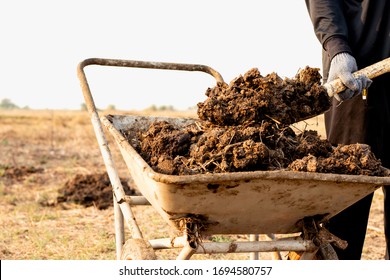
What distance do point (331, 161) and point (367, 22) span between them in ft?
4.98

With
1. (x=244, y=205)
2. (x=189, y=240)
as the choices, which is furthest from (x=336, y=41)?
(x=189, y=240)

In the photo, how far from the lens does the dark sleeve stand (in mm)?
3877

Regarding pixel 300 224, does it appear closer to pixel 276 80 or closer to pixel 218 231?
pixel 218 231

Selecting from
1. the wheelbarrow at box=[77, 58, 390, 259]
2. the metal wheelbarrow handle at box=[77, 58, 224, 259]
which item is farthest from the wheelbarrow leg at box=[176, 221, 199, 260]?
the metal wheelbarrow handle at box=[77, 58, 224, 259]

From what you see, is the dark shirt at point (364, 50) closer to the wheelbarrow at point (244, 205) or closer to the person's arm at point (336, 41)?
the person's arm at point (336, 41)

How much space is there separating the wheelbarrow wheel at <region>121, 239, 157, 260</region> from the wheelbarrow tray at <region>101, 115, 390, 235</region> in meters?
0.19

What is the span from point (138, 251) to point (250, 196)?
0.64 metres

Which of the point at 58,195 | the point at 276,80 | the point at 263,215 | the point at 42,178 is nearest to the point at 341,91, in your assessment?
the point at 276,80

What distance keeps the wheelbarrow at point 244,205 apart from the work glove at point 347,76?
0.81m

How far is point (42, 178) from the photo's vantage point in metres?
10.2

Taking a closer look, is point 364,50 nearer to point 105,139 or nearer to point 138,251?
point 105,139

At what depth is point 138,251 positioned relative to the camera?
117 inches

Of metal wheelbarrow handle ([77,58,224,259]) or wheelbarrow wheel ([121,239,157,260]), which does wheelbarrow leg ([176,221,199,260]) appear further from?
metal wheelbarrow handle ([77,58,224,259])

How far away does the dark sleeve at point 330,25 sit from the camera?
3.88 metres
